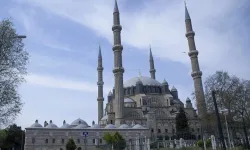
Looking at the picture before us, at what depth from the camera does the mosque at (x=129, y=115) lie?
38.3 m

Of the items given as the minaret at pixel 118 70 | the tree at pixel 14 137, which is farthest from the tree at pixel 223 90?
the tree at pixel 14 137

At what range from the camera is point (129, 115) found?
47938 millimetres

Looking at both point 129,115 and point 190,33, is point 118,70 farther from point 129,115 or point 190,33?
point 190,33

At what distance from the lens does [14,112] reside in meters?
14.0

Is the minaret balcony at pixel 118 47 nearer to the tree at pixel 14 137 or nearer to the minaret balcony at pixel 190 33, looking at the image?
the minaret balcony at pixel 190 33

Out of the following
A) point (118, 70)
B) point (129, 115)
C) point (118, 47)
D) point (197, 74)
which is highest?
point (118, 47)

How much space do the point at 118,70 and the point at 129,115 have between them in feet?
29.9

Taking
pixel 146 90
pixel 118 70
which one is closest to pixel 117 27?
pixel 118 70

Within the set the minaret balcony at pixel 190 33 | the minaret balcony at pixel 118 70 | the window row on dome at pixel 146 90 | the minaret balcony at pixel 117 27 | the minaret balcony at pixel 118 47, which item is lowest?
the window row on dome at pixel 146 90

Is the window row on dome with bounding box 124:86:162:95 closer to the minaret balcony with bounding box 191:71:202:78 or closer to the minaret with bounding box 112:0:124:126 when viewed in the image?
the minaret with bounding box 112:0:124:126

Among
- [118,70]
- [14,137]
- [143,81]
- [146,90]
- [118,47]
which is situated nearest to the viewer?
[118,70]

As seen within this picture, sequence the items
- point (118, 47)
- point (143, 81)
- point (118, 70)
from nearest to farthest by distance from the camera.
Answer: point (118, 70) → point (118, 47) → point (143, 81)

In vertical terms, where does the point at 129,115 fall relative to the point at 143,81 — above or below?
below

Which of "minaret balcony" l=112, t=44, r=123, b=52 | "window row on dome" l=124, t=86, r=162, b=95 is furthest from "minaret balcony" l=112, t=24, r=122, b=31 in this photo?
"window row on dome" l=124, t=86, r=162, b=95
